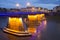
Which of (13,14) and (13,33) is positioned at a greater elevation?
(13,14)

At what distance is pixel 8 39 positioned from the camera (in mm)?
6520

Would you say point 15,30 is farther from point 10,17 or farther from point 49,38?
point 49,38

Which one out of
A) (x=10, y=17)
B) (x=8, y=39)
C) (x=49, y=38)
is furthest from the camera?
(x=10, y=17)

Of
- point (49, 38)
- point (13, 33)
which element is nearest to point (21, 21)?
point (13, 33)

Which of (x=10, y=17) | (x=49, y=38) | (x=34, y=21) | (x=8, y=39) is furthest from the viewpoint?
(x=34, y=21)

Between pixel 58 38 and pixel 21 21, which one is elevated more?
pixel 21 21

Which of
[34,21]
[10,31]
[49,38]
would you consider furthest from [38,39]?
[34,21]

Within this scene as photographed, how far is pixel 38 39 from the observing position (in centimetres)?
684

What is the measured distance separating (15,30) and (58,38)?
2013 mm

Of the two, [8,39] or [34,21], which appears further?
[34,21]

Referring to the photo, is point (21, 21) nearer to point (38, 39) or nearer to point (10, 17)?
point (10, 17)

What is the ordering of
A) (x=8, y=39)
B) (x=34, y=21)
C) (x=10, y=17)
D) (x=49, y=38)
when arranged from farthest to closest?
(x=34, y=21), (x=10, y=17), (x=49, y=38), (x=8, y=39)

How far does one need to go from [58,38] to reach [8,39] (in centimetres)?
219

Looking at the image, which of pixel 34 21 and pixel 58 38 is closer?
pixel 58 38
